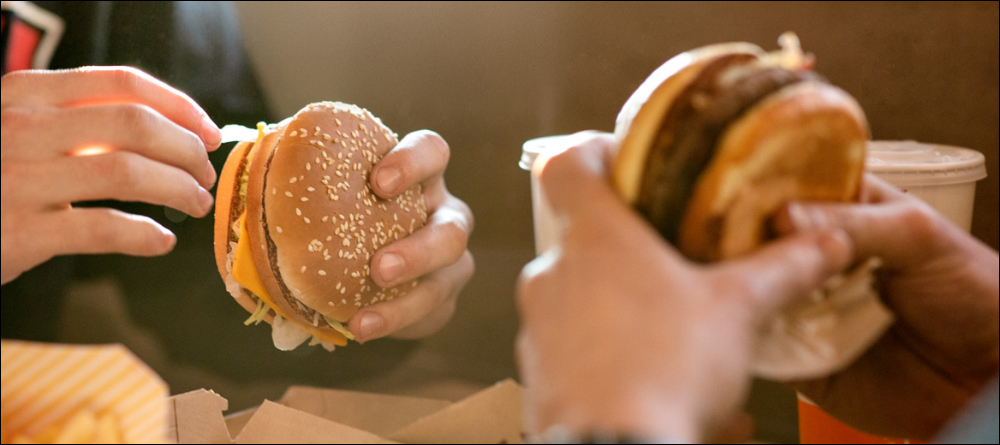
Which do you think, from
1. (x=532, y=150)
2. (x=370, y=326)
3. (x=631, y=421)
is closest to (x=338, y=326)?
(x=370, y=326)

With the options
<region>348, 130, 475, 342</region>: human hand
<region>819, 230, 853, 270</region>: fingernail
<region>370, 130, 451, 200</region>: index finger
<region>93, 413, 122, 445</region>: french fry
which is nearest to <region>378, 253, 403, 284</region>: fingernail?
<region>348, 130, 475, 342</region>: human hand

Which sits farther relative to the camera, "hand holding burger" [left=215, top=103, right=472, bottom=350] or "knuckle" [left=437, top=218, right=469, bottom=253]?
"knuckle" [left=437, top=218, right=469, bottom=253]

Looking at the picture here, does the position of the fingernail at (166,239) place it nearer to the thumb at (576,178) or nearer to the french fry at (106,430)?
the french fry at (106,430)

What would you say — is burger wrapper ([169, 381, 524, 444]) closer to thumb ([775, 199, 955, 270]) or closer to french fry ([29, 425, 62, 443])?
french fry ([29, 425, 62, 443])

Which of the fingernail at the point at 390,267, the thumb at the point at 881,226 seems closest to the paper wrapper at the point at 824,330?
the thumb at the point at 881,226

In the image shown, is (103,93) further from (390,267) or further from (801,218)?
(801,218)

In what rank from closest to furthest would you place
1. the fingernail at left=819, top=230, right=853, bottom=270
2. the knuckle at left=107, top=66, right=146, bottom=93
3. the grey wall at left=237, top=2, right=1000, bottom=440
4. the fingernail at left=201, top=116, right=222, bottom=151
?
the fingernail at left=819, top=230, right=853, bottom=270
the knuckle at left=107, top=66, right=146, bottom=93
the fingernail at left=201, top=116, right=222, bottom=151
the grey wall at left=237, top=2, right=1000, bottom=440
